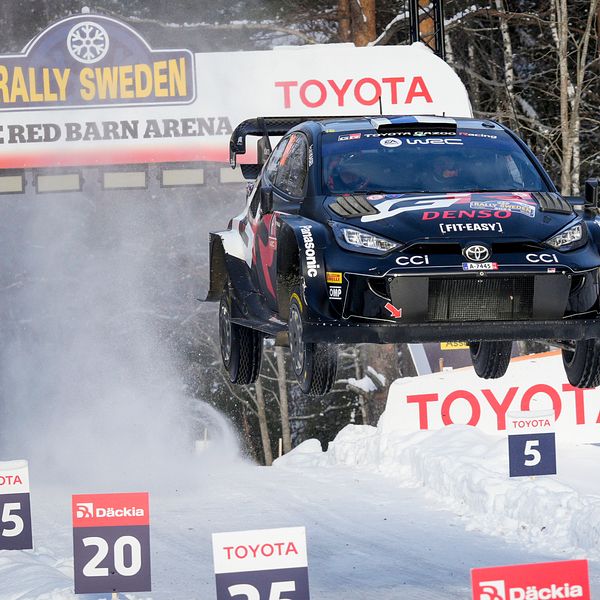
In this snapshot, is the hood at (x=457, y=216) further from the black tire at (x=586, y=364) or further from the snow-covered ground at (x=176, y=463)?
the snow-covered ground at (x=176, y=463)

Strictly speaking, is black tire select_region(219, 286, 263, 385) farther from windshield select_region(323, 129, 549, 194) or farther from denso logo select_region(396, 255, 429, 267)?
denso logo select_region(396, 255, 429, 267)

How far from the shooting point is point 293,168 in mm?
7648

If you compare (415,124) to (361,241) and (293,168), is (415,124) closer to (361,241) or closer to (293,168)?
(293,168)

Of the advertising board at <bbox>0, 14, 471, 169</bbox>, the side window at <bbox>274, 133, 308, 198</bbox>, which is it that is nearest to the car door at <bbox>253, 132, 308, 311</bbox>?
the side window at <bbox>274, 133, 308, 198</bbox>

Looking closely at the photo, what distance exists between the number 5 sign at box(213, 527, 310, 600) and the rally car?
132 cm

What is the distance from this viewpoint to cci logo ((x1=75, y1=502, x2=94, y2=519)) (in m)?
10.7

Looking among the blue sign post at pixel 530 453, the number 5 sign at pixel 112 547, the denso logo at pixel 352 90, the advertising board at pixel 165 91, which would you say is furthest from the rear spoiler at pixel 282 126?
the advertising board at pixel 165 91

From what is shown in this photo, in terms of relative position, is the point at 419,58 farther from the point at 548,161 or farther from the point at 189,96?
the point at 548,161

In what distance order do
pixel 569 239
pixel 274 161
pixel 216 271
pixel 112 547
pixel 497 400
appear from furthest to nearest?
pixel 497 400 → pixel 112 547 → pixel 216 271 → pixel 274 161 → pixel 569 239

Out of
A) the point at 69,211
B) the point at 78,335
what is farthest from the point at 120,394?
the point at 69,211

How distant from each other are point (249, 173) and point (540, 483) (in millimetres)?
9525

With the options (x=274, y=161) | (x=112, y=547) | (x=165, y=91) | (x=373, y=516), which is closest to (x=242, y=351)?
(x=274, y=161)

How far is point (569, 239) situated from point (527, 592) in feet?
5.74

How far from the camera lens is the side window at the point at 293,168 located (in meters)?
7.45
